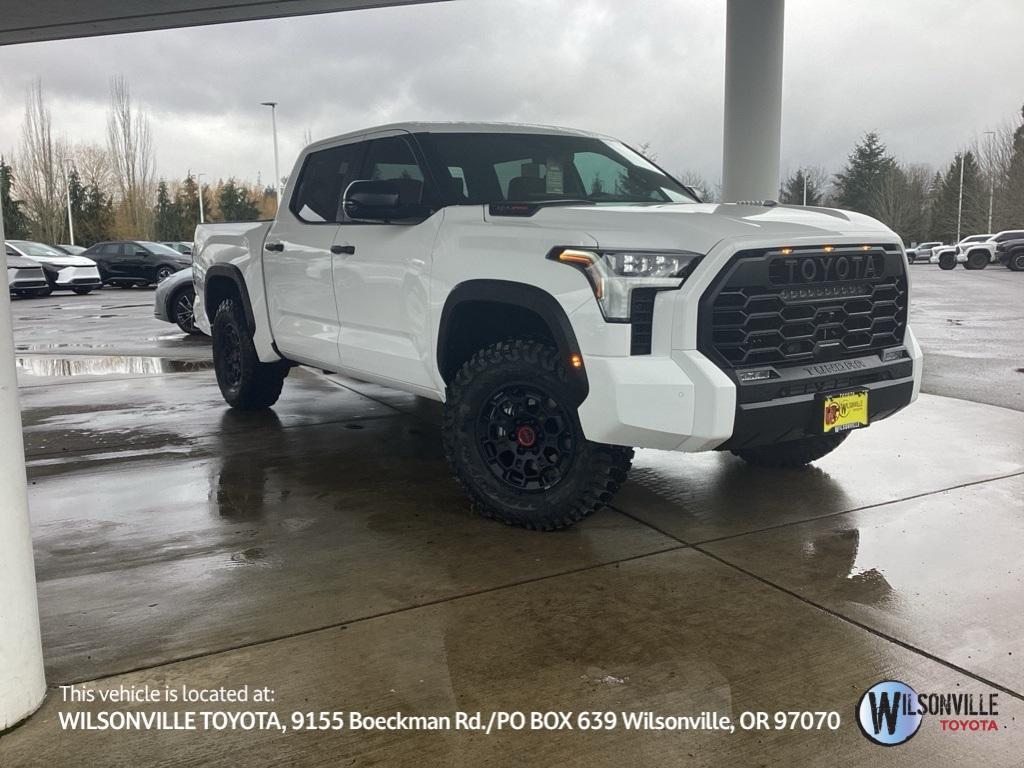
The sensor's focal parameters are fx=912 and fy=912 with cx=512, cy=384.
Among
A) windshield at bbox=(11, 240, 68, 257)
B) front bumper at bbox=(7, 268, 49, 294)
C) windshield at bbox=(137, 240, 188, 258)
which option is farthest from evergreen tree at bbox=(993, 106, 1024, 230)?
front bumper at bbox=(7, 268, 49, 294)

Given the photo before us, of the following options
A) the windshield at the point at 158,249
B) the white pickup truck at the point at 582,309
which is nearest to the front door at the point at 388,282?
the white pickup truck at the point at 582,309

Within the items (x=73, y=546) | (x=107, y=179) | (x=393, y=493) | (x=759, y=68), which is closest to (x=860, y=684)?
(x=393, y=493)

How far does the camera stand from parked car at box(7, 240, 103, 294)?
981 inches

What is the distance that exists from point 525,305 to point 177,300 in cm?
1061

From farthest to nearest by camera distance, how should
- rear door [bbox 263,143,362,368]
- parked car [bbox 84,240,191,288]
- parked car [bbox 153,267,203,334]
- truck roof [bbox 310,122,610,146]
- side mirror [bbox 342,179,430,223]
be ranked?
parked car [bbox 84,240,191,288]
parked car [bbox 153,267,203,334]
rear door [bbox 263,143,362,368]
truck roof [bbox 310,122,610,146]
side mirror [bbox 342,179,430,223]

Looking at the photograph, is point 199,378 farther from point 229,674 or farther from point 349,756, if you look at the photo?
point 349,756

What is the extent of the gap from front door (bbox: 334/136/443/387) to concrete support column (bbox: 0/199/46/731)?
230cm

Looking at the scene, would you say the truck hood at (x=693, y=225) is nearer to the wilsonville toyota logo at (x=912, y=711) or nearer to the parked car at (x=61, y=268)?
the wilsonville toyota logo at (x=912, y=711)

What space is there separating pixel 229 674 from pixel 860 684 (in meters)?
2.10

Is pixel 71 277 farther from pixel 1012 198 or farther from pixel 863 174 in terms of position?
pixel 863 174

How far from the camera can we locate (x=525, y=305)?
4.15 m

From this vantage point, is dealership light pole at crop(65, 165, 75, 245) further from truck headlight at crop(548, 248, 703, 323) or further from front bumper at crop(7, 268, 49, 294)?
truck headlight at crop(548, 248, 703, 323)

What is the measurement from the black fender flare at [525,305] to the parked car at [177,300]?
9.79m

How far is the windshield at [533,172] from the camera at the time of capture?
5035mm
